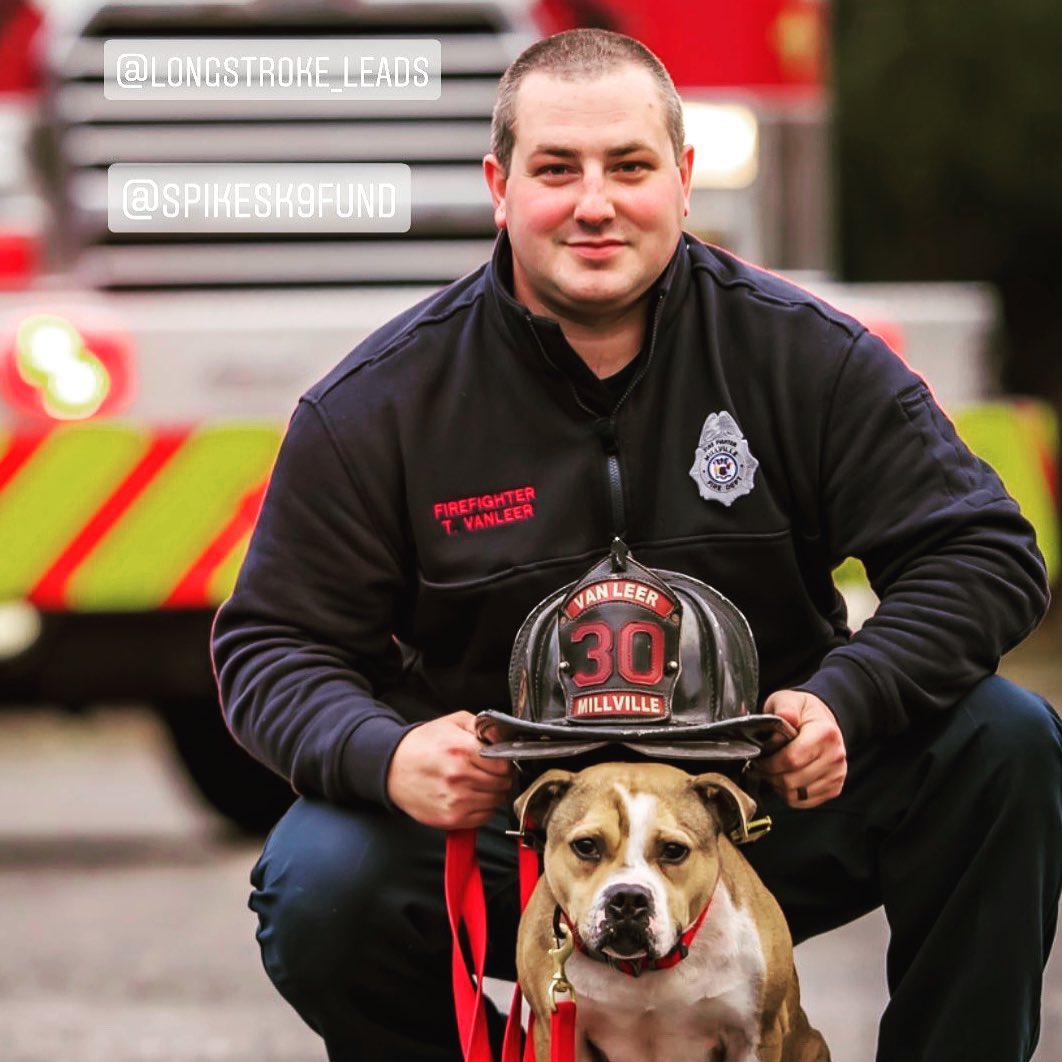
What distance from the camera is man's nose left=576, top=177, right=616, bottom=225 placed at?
321cm

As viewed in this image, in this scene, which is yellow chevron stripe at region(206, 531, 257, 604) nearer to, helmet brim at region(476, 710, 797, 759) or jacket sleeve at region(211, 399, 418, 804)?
jacket sleeve at region(211, 399, 418, 804)

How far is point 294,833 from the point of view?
3328 mm

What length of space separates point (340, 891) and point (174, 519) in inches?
115

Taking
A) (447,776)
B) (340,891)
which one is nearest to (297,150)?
(340,891)

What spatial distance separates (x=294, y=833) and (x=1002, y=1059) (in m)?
0.92

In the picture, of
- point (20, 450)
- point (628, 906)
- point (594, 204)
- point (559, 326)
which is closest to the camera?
point (628, 906)

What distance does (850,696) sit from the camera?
3094 mm

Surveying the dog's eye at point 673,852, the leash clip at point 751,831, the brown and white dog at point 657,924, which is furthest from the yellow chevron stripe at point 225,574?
the dog's eye at point 673,852

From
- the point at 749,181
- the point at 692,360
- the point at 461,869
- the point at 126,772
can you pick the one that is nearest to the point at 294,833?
the point at 461,869

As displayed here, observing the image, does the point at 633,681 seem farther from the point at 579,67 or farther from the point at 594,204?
the point at 579,67

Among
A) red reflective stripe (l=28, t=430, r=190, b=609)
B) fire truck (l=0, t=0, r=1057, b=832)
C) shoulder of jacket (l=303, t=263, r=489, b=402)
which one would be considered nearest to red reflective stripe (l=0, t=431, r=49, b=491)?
fire truck (l=0, t=0, r=1057, b=832)

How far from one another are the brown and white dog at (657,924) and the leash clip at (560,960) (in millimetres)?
20

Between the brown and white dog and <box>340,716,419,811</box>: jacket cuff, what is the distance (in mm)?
224

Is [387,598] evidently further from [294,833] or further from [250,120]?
[250,120]
